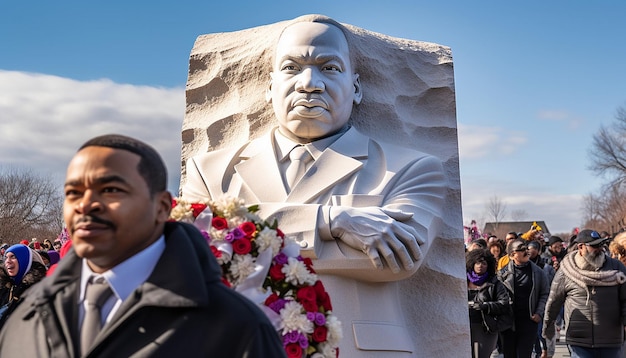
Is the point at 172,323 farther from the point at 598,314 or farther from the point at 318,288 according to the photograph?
the point at 598,314

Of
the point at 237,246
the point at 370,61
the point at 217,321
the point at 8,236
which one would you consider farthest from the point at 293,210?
the point at 8,236

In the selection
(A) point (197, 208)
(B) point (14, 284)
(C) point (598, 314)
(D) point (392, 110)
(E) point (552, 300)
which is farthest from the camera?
(E) point (552, 300)

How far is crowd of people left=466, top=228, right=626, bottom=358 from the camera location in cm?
724

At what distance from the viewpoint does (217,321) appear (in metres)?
1.89

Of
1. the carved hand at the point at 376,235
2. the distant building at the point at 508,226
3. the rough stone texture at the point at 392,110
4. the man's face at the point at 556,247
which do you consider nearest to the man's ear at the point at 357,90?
the rough stone texture at the point at 392,110

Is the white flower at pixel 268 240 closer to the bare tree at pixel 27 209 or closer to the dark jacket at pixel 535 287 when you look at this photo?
the dark jacket at pixel 535 287

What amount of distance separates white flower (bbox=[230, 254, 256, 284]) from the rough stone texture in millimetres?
2025

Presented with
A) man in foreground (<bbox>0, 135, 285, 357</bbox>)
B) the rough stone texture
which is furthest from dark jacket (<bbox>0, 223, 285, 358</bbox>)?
the rough stone texture

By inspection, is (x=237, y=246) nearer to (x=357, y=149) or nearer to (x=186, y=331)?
(x=186, y=331)

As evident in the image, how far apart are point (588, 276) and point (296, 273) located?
4797mm

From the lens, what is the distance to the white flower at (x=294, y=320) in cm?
331

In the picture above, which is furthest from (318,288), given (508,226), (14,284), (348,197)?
(508,226)

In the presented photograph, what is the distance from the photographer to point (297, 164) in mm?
4871

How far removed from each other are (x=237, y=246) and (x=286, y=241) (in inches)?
12.7
